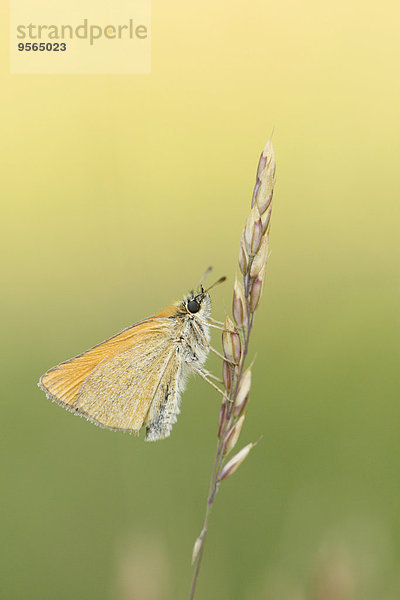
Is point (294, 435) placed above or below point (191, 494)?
above

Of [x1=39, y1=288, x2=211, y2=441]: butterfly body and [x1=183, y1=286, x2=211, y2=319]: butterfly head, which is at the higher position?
[x1=183, y1=286, x2=211, y2=319]: butterfly head

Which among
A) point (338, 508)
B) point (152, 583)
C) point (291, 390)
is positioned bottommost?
point (338, 508)

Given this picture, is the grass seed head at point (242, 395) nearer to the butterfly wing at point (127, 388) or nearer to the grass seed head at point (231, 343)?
the grass seed head at point (231, 343)

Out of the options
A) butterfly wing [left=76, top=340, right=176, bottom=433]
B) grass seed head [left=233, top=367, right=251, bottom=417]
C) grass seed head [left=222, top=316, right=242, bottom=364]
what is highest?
grass seed head [left=222, top=316, right=242, bottom=364]

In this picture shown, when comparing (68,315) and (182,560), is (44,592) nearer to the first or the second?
(182,560)

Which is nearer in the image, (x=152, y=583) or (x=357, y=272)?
(x=152, y=583)

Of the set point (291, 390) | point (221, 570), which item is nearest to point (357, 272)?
point (291, 390)

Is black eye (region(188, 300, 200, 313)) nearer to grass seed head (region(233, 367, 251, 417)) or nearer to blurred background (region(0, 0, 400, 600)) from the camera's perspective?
grass seed head (region(233, 367, 251, 417))

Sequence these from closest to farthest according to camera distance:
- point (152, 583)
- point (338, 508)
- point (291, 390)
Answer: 1. point (152, 583)
2. point (338, 508)
3. point (291, 390)

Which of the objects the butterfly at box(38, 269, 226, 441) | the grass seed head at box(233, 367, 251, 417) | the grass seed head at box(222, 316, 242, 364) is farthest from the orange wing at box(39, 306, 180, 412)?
the grass seed head at box(233, 367, 251, 417)
